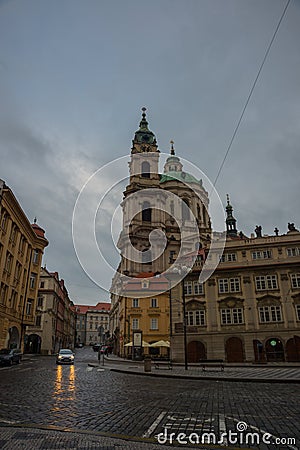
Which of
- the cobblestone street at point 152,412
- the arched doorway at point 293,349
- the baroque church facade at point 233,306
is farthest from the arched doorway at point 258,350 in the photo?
the cobblestone street at point 152,412

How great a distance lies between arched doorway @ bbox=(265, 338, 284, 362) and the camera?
121 ft

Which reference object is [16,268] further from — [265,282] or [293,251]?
[293,251]

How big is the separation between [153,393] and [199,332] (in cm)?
2658

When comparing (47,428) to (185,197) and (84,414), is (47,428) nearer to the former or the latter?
(84,414)

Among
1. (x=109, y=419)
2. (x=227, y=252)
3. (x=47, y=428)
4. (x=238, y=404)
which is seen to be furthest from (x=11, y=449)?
(x=227, y=252)

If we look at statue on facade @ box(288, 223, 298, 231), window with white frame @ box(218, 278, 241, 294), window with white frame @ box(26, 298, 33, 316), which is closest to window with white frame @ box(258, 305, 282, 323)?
window with white frame @ box(218, 278, 241, 294)

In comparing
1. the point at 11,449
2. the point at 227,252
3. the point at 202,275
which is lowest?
the point at 11,449

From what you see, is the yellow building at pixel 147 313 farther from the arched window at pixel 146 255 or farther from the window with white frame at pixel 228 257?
the arched window at pixel 146 255

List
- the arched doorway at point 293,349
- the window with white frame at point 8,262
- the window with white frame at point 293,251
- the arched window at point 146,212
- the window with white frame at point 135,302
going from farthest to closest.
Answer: the arched window at point 146,212
the window with white frame at point 135,302
the window with white frame at point 293,251
the window with white frame at point 8,262
the arched doorway at point 293,349

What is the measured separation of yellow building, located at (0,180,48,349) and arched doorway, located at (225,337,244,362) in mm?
23164

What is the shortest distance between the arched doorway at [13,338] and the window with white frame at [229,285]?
23812mm

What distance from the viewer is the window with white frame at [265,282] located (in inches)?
1533

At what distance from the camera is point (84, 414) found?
9.36m

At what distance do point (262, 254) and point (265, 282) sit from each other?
10.8ft
